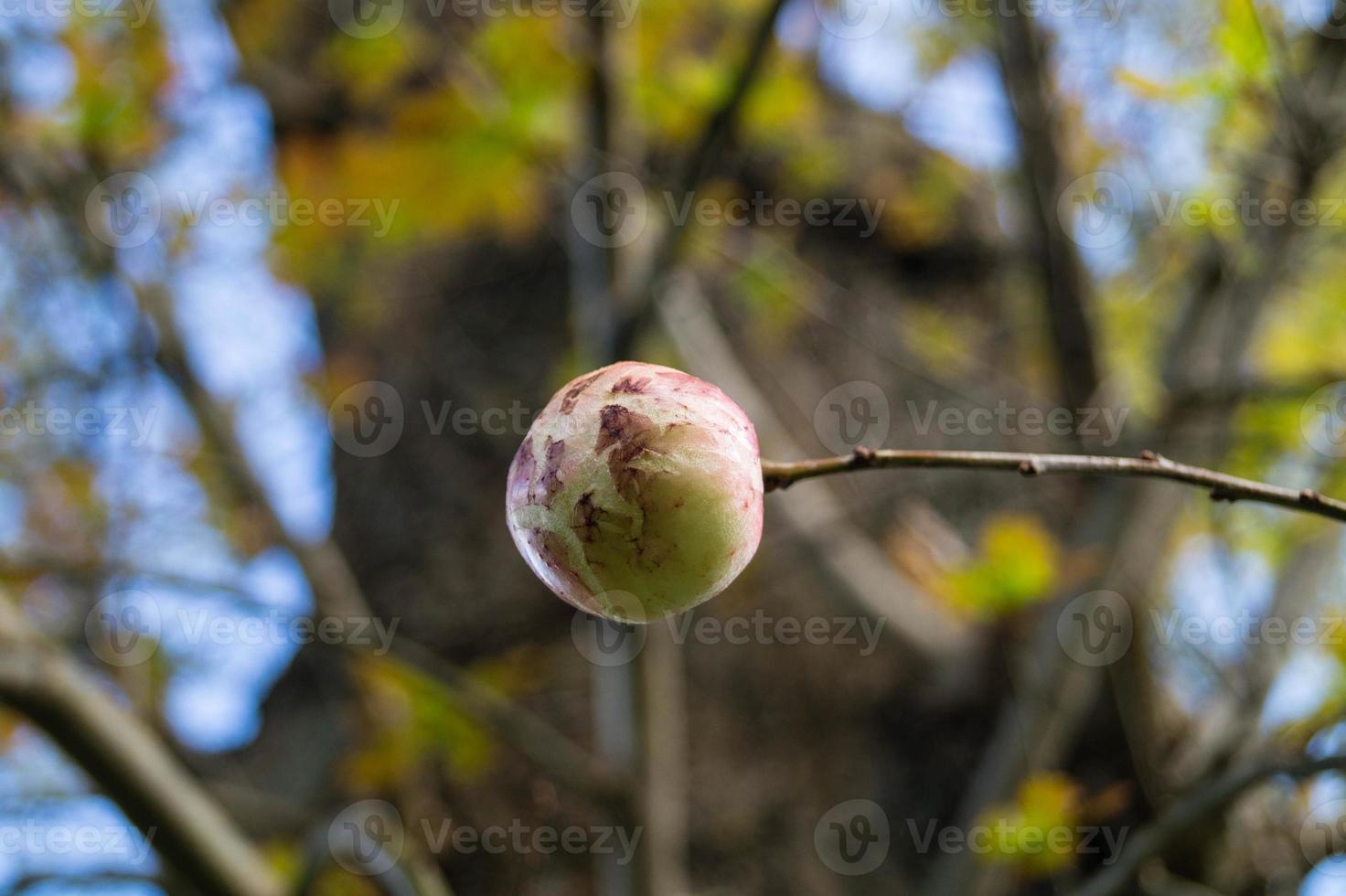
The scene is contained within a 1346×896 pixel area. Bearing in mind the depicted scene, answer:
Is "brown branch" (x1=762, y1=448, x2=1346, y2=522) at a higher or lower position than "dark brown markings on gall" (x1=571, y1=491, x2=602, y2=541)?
higher

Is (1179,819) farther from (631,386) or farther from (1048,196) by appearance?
(1048,196)

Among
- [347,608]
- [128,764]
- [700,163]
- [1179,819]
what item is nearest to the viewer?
[1179,819]

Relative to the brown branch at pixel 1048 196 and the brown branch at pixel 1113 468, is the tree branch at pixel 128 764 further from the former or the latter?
the brown branch at pixel 1048 196

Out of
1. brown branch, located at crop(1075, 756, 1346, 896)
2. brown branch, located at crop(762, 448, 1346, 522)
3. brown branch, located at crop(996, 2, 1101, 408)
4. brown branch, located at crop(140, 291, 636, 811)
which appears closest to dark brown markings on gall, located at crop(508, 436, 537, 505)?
brown branch, located at crop(762, 448, 1346, 522)

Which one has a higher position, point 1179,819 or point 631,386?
point 631,386

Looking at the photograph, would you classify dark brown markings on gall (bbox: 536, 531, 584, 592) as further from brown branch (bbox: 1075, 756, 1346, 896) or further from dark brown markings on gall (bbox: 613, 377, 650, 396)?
brown branch (bbox: 1075, 756, 1346, 896)

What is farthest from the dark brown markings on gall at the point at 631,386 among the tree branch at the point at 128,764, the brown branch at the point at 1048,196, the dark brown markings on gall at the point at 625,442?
the brown branch at the point at 1048,196

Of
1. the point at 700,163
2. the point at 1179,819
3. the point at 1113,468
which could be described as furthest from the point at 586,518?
the point at 700,163
